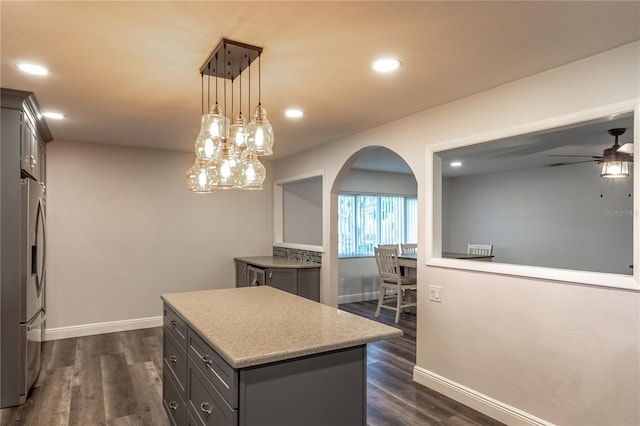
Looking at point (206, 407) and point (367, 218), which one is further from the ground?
point (367, 218)

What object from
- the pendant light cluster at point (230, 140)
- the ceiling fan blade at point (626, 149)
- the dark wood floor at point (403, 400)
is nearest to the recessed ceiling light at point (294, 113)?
the pendant light cluster at point (230, 140)

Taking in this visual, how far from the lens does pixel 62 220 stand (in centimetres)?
455

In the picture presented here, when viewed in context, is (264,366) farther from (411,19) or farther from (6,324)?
(6,324)

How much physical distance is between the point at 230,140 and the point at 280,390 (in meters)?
1.34

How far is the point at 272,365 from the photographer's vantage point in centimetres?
164

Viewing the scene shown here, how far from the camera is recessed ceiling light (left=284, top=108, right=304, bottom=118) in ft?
10.8

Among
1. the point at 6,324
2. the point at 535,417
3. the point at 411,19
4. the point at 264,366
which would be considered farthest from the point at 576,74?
the point at 6,324

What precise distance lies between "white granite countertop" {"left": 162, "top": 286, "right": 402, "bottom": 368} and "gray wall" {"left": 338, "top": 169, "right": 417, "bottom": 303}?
4.01 metres

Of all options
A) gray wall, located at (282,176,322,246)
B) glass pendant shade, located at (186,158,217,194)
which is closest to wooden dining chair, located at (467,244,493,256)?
gray wall, located at (282,176,322,246)

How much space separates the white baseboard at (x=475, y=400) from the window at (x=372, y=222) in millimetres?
3572

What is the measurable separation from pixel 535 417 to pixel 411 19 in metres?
2.48

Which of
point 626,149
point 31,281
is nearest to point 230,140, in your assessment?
point 31,281

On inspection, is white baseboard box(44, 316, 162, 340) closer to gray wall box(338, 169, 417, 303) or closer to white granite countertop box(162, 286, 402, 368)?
white granite countertop box(162, 286, 402, 368)

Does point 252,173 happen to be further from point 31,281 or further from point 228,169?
point 31,281
